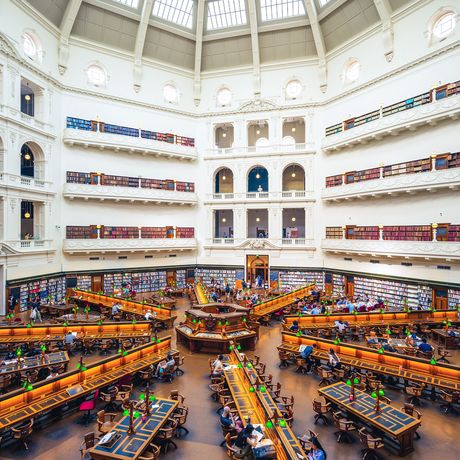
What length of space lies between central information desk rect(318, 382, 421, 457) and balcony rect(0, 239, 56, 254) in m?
16.9

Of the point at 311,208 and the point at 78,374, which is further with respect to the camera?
the point at 311,208

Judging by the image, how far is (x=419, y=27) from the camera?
18609 millimetres

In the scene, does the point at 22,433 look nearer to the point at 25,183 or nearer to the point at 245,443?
the point at 245,443

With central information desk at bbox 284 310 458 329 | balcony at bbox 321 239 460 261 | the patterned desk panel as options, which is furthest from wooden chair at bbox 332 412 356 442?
balcony at bbox 321 239 460 261

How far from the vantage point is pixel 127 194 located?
23.6m

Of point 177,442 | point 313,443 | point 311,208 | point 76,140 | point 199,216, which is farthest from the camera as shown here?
point 199,216

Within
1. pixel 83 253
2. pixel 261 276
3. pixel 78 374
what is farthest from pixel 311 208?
pixel 78 374

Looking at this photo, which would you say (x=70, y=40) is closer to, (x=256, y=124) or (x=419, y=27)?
(x=256, y=124)

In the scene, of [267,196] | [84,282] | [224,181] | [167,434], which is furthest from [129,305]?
[224,181]

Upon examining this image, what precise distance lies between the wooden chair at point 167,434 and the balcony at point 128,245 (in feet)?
55.3

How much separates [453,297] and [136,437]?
16.6 metres

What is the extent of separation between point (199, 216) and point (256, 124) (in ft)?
32.5

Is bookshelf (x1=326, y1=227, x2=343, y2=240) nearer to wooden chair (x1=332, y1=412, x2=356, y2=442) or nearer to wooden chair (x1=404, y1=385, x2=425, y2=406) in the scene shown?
wooden chair (x1=404, y1=385, x2=425, y2=406)

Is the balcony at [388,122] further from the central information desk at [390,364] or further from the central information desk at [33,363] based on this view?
the central information desk at [33,363]
